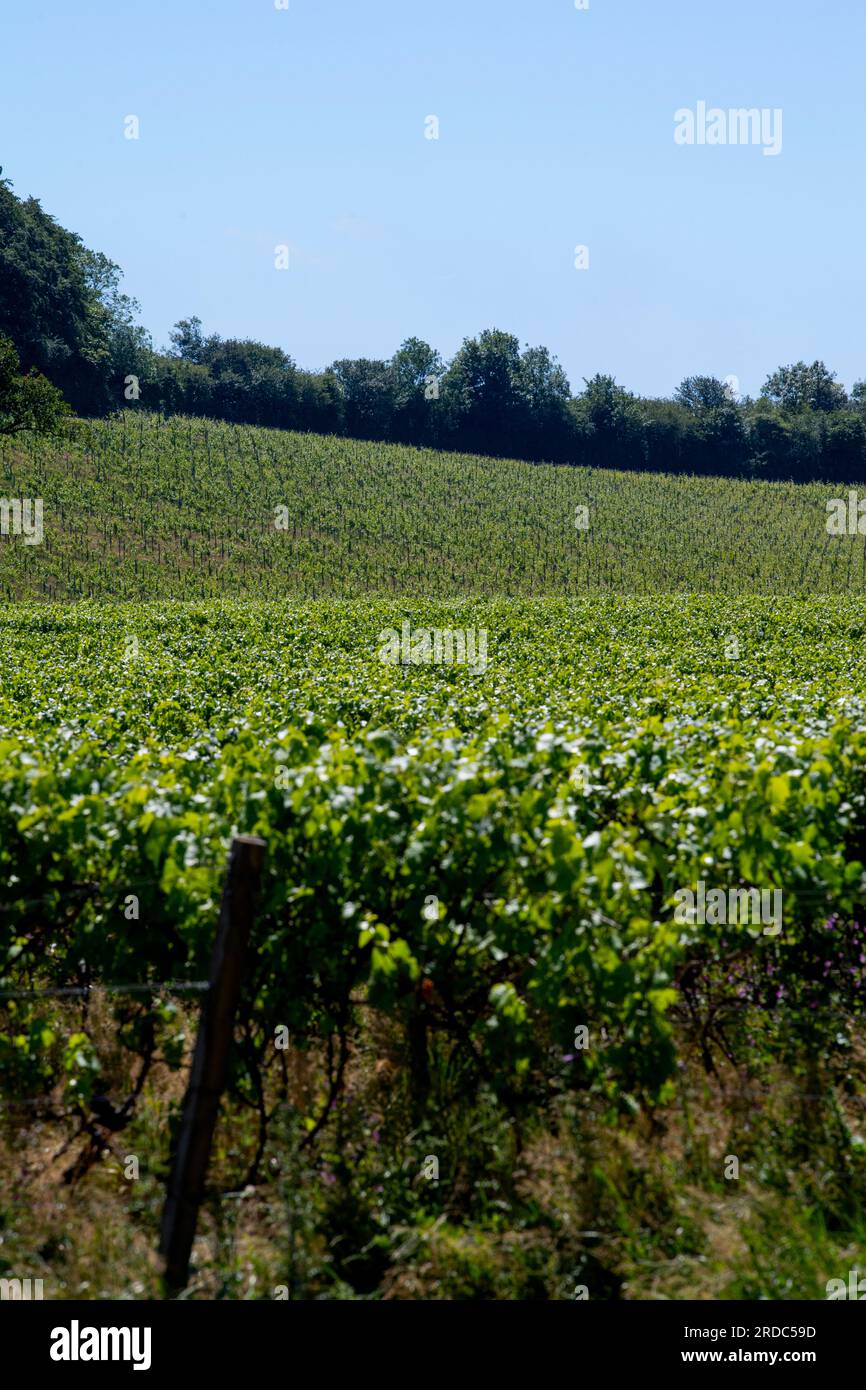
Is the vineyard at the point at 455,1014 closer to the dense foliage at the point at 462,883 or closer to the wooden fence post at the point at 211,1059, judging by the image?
the dense foliage at the point at 462,883

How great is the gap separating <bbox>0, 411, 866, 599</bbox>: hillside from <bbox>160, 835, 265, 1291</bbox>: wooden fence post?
39520 mm

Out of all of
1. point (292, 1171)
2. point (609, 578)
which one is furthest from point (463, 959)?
point (609, 578)

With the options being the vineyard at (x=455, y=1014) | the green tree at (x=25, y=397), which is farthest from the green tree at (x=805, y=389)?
the vineyard at (x=455, y=1014)

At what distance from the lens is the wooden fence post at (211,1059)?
3719 mm

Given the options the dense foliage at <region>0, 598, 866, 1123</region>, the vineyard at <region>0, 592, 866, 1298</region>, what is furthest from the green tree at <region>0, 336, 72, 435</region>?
the dense foliage at <region>0, 598, 866, 1123</region>

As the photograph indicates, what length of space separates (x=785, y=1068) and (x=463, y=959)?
1.70 meters

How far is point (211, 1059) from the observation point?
3727mm

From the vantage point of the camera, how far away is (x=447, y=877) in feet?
14.5

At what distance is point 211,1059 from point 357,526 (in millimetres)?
57742

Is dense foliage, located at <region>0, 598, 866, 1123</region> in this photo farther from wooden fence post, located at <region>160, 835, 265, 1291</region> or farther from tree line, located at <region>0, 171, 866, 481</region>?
tree line, located at <region>0, 171, 866, 481</region>

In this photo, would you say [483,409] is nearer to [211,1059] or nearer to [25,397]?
[25,397]

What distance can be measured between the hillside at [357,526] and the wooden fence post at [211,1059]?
39.5 metres

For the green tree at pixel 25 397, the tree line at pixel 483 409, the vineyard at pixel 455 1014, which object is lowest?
the vineyard at pixel 455 1014
